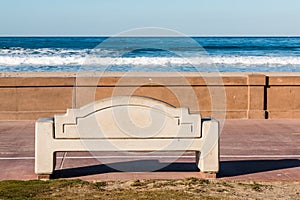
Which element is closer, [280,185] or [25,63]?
[280,185]

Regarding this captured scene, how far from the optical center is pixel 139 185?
714 cm

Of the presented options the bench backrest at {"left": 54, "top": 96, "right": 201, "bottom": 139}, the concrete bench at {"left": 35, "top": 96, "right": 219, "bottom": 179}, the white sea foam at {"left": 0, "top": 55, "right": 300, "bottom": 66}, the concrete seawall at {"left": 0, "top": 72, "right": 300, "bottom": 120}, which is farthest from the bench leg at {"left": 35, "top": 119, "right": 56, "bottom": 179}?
the white sea foam at {"left": 0, "top": 55, "right": 300, "bottom": 66}

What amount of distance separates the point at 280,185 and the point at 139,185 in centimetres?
162

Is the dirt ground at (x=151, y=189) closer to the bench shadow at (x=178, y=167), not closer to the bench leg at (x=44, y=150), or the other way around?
the bench leg at (x=44, y=150)

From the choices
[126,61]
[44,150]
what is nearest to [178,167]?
[44,150]

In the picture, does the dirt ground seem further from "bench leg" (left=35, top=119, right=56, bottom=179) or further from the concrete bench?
the concrete bench

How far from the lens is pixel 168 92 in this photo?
1253 cm

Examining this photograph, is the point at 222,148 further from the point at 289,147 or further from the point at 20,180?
the point at 20,180

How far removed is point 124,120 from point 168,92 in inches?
212

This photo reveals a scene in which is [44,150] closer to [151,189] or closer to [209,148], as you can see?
[151,189]

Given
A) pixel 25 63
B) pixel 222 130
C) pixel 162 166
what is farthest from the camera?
pixel 25 63

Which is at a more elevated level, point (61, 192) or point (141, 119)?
point (141, 119)

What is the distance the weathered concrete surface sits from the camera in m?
7.84

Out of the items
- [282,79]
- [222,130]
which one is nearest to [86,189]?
[222,130]
